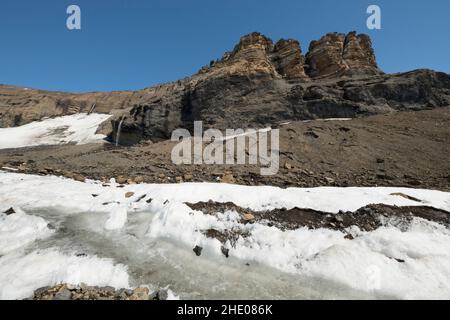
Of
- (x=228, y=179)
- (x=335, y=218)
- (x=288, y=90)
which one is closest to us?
A: (x=335, y=218)

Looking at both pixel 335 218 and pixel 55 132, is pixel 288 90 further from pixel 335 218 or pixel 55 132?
pixel 55 132

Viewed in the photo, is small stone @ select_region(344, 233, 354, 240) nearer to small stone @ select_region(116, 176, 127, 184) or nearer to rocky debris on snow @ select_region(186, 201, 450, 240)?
rocky debris on snow @ select_region(186, 201, 450, 240)

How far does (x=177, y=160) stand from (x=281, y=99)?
15.2 m

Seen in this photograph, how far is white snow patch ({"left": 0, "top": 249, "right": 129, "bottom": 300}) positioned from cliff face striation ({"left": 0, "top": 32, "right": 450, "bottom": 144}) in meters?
21.2

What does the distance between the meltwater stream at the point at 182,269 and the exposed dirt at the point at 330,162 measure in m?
5.46

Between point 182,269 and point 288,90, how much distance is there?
24958 mm

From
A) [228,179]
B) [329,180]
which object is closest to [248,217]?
[228,179]

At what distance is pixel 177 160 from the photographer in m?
15.5

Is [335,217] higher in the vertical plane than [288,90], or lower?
lower

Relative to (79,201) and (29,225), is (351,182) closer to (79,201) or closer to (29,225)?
(79,201)

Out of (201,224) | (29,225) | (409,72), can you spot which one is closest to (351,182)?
(201,224)

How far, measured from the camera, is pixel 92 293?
4.52 meters

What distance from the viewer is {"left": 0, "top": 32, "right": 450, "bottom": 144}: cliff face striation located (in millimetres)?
23547

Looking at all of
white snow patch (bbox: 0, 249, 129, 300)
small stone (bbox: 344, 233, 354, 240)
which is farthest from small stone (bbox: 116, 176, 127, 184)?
small stone (bbox: 344, 233, 354, 240)
